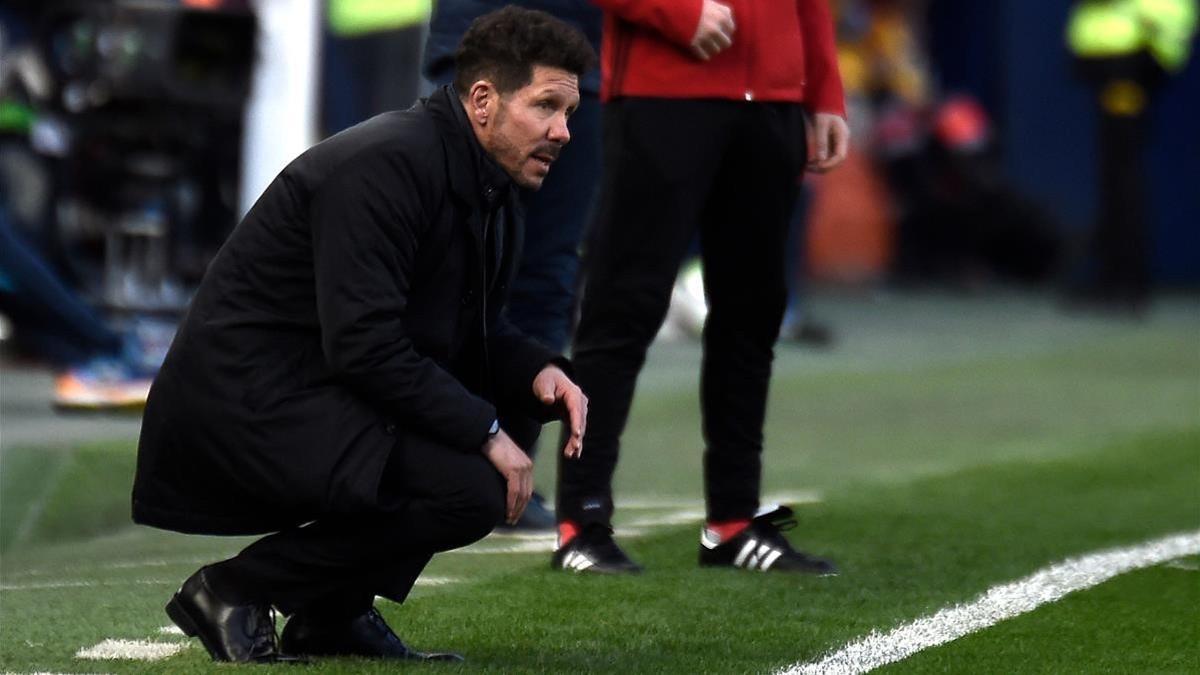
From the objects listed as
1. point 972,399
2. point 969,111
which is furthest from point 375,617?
point 969,111

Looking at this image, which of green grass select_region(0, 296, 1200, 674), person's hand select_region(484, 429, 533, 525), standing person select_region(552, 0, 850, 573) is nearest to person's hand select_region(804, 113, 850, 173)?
standing person select_region(552, 0, 850, 573)

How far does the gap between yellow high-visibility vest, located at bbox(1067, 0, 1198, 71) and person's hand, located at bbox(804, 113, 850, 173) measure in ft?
35.4

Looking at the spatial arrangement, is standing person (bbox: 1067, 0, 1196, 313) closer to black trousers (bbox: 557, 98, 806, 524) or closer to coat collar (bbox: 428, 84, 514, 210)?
black trousers (bbox: 557, 98, 806, 524)

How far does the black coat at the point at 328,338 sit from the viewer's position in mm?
3967

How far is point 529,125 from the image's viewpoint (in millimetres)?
4141

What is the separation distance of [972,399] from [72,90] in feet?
13.9

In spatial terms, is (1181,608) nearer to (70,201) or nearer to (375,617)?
(375,617)

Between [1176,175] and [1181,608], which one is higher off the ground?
[1181,608]

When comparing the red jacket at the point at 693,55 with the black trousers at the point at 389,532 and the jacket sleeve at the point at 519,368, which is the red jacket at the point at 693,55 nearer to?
the jacket sleeve at the point at 519,368

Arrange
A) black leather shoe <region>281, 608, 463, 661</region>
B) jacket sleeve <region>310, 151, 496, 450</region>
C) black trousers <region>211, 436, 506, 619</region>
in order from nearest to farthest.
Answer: jacket sleeve <region>310, 151, 496, 450</region> → black trousers <region>211, 436, 506, 619</region> → black leather shoe <region>281, 608, 463, 661</region>

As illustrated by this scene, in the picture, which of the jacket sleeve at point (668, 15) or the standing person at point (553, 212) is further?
the standing person at point (553, 212)

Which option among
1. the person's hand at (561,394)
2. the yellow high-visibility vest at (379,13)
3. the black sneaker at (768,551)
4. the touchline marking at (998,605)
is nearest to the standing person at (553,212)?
the black sneaker at (768,551)

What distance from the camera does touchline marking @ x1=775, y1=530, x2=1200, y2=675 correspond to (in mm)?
4410

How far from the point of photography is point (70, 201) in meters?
11.5
